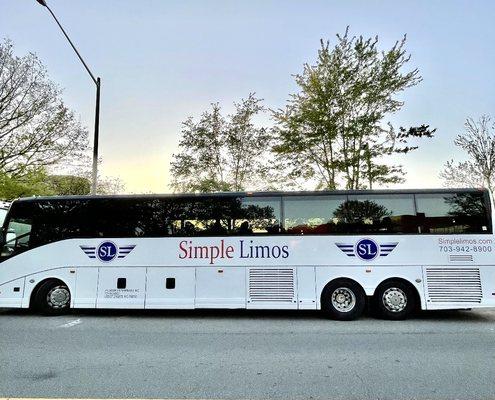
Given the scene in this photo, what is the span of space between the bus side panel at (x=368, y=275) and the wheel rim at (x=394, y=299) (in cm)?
31

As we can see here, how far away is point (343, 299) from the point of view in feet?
29.1

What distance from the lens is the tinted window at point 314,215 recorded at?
29.5ft

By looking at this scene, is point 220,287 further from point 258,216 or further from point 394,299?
point 394,299

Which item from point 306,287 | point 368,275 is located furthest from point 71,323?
point 368,275

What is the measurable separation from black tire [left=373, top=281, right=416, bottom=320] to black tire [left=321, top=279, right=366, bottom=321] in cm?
39

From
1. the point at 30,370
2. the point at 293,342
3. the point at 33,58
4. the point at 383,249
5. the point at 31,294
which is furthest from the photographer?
the point at 33,58

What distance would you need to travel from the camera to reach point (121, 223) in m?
→ 9.51

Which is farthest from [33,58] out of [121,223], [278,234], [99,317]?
[278,234]

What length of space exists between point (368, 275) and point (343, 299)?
0.84 metres

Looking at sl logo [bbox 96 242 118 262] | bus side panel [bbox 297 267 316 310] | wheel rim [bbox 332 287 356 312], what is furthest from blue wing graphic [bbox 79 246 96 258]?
wheel rim [bbox 332 287 356 312]

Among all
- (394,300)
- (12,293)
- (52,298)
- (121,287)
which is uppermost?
(121,287)

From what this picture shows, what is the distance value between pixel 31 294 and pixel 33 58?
16.1 metres

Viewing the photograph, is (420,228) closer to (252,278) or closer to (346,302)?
(346,302)

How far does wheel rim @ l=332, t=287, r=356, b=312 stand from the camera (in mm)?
8797
